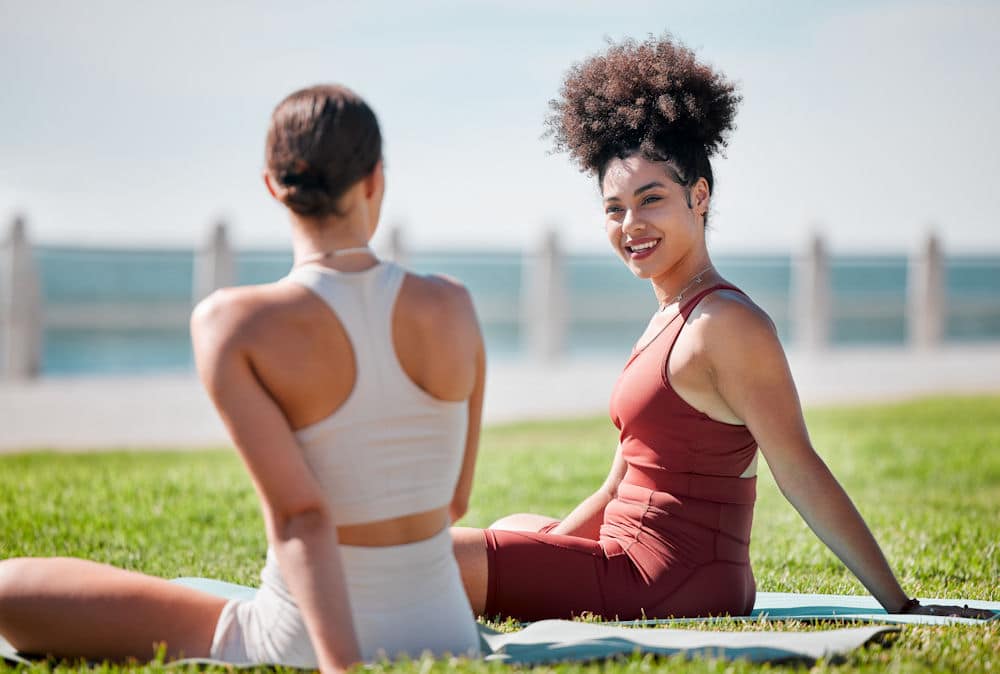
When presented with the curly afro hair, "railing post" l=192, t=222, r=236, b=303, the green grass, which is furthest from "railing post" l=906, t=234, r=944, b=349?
the curly afro hair

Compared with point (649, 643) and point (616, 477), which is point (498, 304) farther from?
point (649, 643)

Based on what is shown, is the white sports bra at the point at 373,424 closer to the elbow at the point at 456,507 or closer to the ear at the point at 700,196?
the elbow at the point at 456,507

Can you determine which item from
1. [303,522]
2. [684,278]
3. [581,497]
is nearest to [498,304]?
[581,497]

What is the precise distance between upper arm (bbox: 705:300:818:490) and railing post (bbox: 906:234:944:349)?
20295 mm

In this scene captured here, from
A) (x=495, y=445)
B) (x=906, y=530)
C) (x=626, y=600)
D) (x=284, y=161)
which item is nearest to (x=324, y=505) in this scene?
(x=284, y=161)

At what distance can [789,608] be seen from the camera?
4.04 m

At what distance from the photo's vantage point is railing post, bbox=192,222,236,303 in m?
18.0

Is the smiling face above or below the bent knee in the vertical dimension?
above

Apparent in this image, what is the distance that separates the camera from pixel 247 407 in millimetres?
2504

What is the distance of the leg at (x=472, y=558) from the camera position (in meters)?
3.64

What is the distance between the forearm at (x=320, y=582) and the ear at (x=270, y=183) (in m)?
0.72

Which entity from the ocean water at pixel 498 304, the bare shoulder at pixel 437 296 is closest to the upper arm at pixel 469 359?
the bare shoulder at pixel 437 296

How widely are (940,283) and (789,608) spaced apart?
20.0 metres

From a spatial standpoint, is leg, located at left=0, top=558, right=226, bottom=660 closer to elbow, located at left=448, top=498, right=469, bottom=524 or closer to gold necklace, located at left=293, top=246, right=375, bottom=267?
elbow, located at left=448, top=498, right=469, bottom=524
